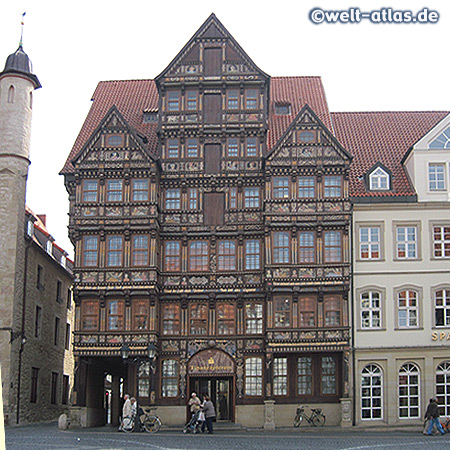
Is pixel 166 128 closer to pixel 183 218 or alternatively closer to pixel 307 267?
pixel 183 218

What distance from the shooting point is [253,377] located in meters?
38.1

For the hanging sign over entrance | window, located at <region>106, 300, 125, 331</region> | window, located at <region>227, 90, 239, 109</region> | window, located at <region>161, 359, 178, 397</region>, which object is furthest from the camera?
window, located at <region>227, 90, 239, 109</region>

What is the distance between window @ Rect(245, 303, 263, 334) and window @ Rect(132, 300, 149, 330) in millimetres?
5134

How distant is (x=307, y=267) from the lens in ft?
123

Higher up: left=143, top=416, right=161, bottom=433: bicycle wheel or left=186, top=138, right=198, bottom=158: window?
left=186, top=138, right=198, bottom=158: window

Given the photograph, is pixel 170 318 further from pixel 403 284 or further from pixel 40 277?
pixel 403 284

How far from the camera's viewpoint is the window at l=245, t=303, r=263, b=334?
38.6 metres

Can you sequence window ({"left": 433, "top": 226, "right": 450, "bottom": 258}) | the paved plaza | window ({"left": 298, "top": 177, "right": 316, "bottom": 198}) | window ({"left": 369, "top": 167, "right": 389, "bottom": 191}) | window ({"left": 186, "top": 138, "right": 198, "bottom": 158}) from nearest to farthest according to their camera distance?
1. the paved plaza
2. window ({"left": 433, "top": 226, "right": 450, "bottom": 258})
3. window ({"left": 298, "top": 177, "right": 316, "bottom": 198})
4. window ({"left": 369, "top": 167, "right": 389, "bottom": 191})
5. window ({"left": 186, "top": 138, "right": 198, "bottom": 158})

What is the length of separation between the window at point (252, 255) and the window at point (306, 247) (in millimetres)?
→ 2304

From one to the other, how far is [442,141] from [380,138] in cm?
491

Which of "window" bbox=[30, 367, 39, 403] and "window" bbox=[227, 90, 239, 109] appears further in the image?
"window" bbox=[30, 367, 39, 403]

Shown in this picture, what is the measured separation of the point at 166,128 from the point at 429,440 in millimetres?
20483

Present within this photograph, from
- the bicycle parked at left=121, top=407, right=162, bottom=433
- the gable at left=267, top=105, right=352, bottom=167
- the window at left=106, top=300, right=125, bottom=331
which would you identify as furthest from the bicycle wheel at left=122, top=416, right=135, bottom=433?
the gable at left=267, top=105, right=352, bottom=167

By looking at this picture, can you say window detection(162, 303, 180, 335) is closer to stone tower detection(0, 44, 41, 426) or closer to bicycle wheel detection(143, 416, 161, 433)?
bicycle wheel detection(143, 416, 161, 433)
